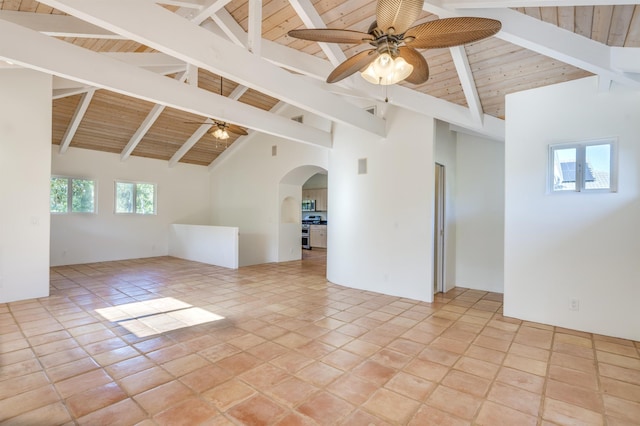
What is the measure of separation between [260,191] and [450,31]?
7172mm

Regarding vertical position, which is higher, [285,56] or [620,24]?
[285,56]

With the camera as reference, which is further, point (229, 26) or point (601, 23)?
point (229, 26)

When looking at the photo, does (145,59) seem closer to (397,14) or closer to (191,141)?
(191,141)

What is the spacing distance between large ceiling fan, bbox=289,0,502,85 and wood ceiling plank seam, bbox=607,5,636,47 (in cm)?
148

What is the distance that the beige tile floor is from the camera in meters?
2.11

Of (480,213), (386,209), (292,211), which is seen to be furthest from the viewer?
(292,211)

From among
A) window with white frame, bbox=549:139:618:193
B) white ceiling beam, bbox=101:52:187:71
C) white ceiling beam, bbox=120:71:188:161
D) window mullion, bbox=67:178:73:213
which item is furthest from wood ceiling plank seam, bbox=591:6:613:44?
window mullion, bbox=67:178:73:213

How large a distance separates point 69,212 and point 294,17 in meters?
7.53

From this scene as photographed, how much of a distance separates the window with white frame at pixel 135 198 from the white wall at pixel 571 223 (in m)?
9.01

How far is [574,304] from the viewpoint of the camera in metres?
3.64

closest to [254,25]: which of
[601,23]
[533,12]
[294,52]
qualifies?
[294,52]

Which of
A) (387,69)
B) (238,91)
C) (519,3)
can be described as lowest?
(387,69)

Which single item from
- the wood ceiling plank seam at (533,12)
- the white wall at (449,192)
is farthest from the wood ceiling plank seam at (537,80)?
the white wall at (449,192)

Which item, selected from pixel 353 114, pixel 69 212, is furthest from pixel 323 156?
pixel 69 212
